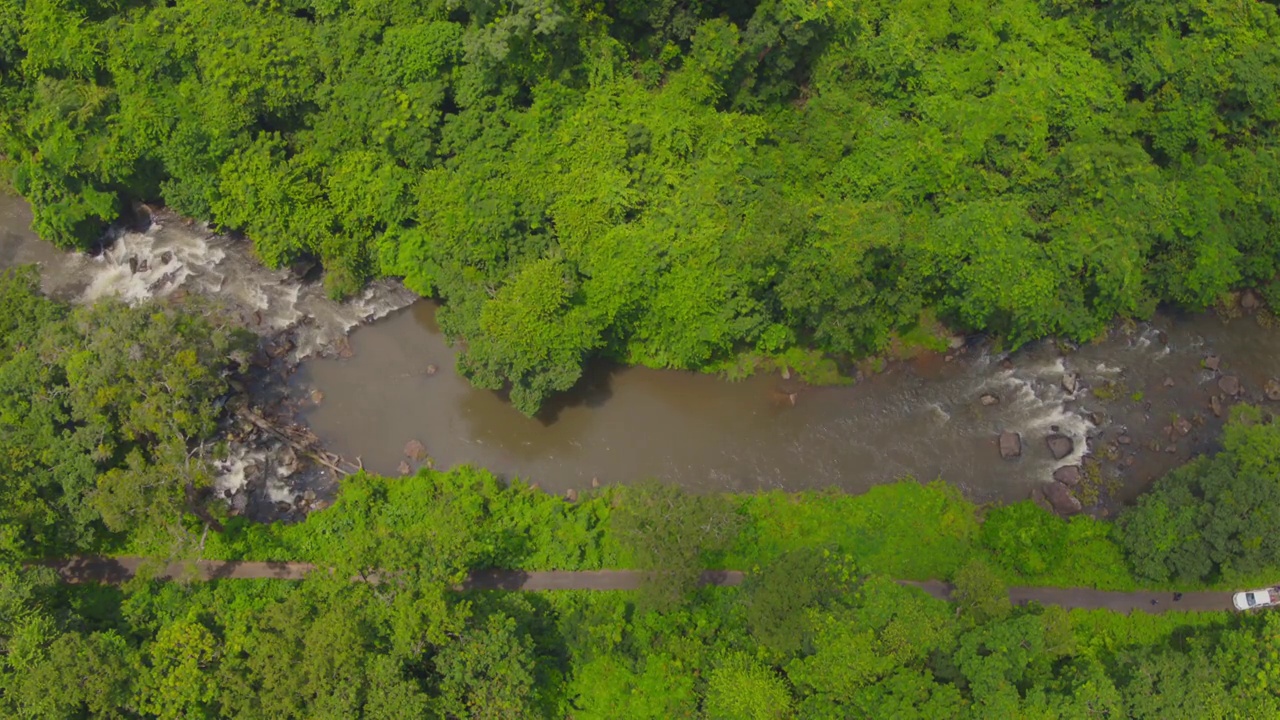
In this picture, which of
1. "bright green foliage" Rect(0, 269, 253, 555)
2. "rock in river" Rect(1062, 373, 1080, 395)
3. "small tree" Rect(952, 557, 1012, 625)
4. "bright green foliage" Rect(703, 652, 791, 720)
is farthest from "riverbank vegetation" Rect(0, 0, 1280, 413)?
"bright green foliage" Rect(703, 652, 791, 720)

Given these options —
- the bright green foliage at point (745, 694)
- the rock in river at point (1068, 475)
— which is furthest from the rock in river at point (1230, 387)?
the bright green foliage at point (745, 694)

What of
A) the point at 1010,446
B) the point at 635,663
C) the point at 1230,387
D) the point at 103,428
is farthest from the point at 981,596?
the point at 103,428

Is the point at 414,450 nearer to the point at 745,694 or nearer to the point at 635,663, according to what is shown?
the point at 635,663

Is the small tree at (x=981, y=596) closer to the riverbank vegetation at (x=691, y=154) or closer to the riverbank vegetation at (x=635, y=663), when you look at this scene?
the riverbank vegetation at (x=635, y=663)

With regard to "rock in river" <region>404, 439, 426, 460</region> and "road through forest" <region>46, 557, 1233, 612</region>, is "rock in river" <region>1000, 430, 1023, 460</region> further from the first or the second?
"rock in river" <region>404, 439, 426, 460</region>

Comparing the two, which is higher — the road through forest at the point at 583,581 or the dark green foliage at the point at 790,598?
the dark green foliage at the point at 790,598

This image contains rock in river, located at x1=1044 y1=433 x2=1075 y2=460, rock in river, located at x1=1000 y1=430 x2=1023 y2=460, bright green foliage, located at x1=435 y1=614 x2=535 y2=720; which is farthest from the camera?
rock in river, located at x1=1044 y1=433 x2=1075 y2=460
